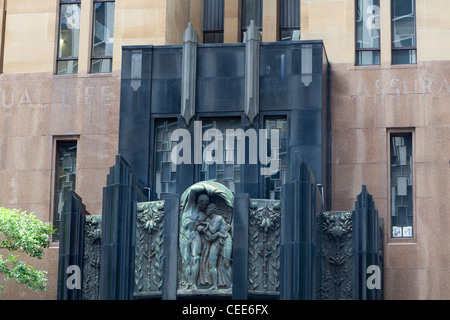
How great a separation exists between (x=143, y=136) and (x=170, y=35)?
4570mm

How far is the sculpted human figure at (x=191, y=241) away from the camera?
1463 inches

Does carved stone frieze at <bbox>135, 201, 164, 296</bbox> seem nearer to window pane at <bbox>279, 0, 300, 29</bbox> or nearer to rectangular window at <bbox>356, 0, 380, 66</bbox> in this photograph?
rectangular window at <bbox>356, 0, 380, 66</bbox>

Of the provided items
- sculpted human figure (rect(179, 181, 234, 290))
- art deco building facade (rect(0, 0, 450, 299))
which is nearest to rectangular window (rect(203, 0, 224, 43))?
art deco building facade (rect(0, 0, 450, 299))

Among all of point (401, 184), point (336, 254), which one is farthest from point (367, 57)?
point (336, 254)

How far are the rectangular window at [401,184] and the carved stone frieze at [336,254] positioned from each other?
2.85m

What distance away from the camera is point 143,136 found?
40.1 metres

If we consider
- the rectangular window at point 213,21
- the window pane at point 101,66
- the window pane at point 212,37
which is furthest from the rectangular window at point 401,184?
the window pane at point 101,66

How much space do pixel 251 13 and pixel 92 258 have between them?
12.3 meters

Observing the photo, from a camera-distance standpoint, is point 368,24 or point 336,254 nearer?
point 336,254

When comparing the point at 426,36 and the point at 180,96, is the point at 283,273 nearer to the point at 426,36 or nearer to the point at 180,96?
the point at 180,96

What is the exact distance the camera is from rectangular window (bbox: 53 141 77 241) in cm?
4247

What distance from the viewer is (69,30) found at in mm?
43938

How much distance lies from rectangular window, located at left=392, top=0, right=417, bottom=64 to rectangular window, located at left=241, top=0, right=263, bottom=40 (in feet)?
19.8

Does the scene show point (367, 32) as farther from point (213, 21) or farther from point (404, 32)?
point (213, 21)
